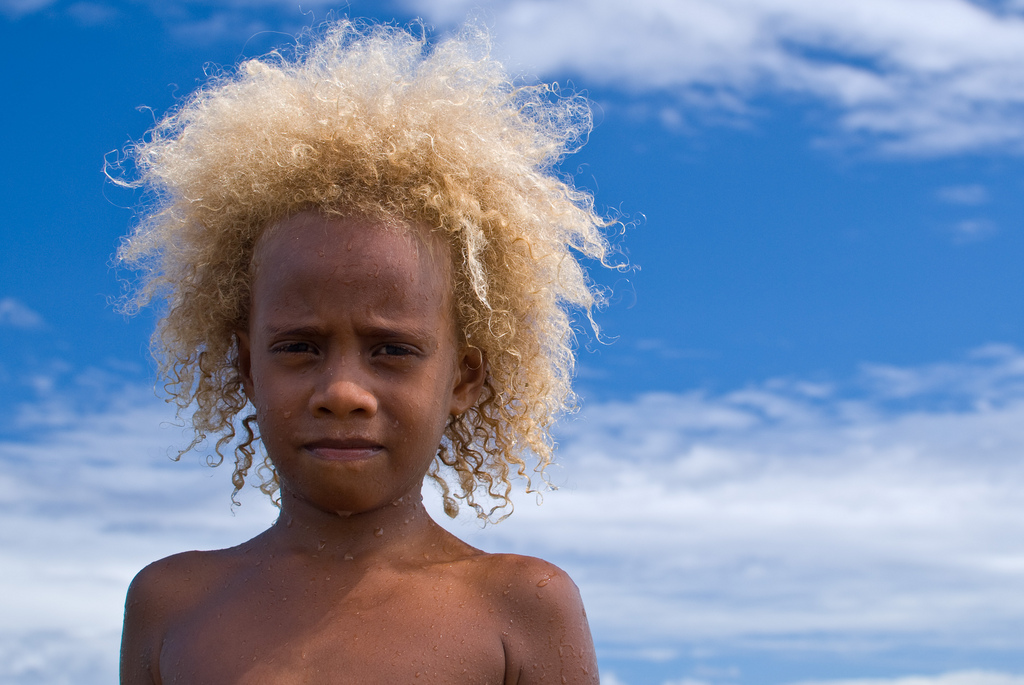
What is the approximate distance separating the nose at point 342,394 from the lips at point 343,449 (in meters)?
0.09

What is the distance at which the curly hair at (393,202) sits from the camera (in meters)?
3.60

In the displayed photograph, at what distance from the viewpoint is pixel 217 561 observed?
375cm

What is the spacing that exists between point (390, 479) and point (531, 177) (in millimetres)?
1185

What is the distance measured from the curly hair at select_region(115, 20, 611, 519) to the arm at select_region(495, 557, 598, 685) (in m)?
0.65

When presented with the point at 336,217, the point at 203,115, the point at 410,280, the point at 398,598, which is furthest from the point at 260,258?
the point at 398,598

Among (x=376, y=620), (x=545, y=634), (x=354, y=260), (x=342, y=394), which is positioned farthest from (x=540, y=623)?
(x=354, y=260)

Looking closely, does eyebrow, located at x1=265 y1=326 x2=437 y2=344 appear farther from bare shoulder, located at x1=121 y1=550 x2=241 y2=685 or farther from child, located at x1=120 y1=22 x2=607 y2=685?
bare shoulder, located at x1=121 y1=550 x2=241 y2=685

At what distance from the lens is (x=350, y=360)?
3285 mm

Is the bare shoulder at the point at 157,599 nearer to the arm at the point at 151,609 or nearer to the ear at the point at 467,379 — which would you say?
the arm at the point at 151,609

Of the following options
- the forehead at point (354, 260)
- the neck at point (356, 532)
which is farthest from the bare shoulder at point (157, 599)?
the forehead at point (354, 260)

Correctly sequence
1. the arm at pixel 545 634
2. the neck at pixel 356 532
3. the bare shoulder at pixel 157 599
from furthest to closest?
the bare shoulder at pixel 157 599
the neck at pixel 356 532
the arm at pixel 545 634

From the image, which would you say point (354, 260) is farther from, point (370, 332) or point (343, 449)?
point (343, 449)

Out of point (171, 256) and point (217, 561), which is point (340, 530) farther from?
point (171, 256)

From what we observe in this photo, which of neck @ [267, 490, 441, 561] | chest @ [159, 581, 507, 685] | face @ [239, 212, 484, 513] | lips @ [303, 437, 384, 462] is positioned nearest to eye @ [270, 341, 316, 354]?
face @ [239, 212, 484, 513]
